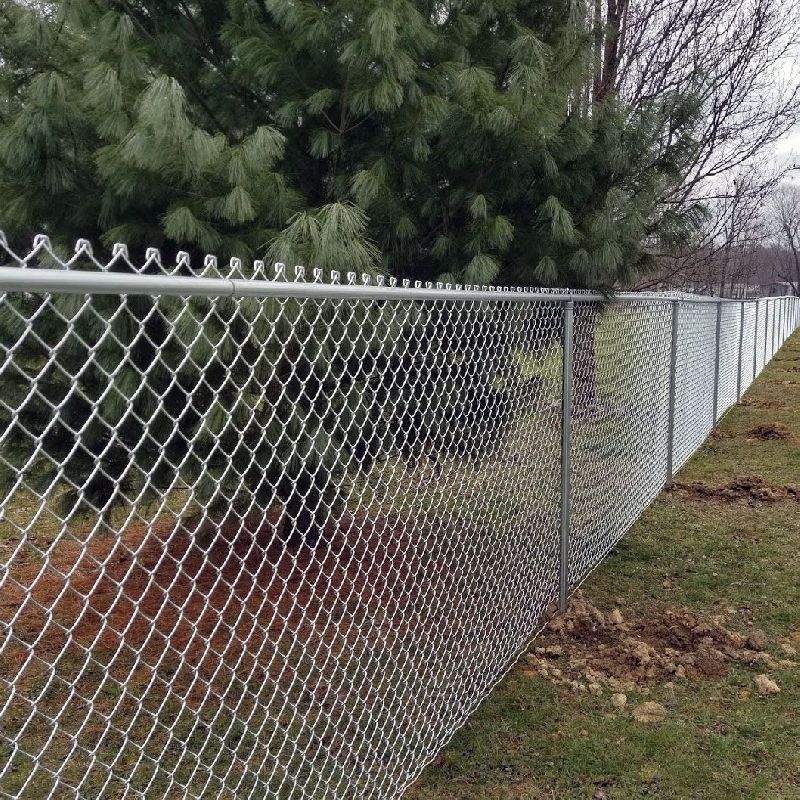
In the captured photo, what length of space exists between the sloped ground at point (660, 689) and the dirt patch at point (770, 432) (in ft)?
11.3

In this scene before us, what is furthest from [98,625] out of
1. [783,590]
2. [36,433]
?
[783,590]

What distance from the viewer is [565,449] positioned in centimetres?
391

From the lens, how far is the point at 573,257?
13.2ft

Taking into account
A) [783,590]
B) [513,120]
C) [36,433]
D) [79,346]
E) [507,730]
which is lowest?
[783,590]

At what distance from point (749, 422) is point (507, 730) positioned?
805cm

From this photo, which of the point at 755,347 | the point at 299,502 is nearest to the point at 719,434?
the point at 755,347

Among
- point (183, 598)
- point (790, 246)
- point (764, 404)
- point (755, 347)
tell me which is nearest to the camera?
point (183, 598)

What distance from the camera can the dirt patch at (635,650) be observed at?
3.52m

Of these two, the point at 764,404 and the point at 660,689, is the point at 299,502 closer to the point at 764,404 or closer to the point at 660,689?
the point at 660,689

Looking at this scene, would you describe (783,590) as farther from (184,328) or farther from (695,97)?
(184,328)

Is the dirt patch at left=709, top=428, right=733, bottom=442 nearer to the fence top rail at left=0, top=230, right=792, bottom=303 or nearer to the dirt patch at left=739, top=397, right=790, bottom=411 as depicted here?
the dirt patch at left=739, top=397, right=790, bottom=411

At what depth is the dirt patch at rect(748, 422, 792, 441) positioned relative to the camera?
874 cm

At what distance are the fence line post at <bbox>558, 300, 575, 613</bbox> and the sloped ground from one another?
0.65ft

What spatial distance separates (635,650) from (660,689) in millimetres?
282
